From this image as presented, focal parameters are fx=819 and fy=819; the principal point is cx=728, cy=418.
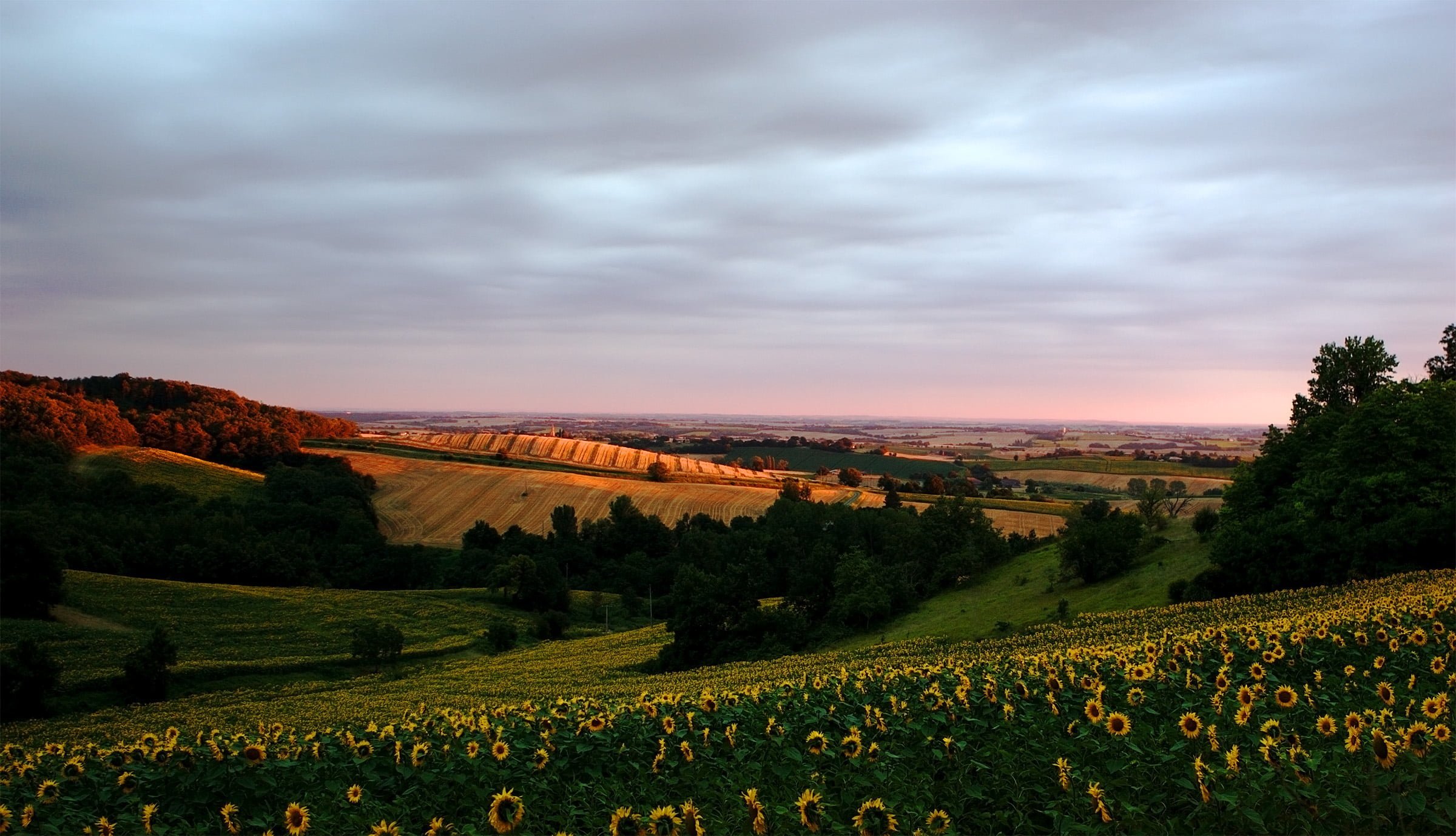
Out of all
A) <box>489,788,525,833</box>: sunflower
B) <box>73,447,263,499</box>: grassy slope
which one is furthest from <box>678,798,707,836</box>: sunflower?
<box>73,447,263,499</box>: grassy slope

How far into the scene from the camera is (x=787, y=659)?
112 feet

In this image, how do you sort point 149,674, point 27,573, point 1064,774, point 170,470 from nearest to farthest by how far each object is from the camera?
1. point 1064,774
2. point 149,674
3. point 27,573
4. point 170,470

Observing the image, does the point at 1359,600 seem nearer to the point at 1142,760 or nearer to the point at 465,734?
the point at 1142,760

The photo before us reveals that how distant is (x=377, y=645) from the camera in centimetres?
4681

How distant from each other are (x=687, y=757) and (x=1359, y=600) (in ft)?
55.1

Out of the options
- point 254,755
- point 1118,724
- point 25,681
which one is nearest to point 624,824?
point 1118,724

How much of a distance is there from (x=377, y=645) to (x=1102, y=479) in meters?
96.1

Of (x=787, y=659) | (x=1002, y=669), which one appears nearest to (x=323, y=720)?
(x=787, y=659)

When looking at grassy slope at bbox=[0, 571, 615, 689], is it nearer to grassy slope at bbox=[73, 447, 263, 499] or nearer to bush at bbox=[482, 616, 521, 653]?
bush at bbox=[482, 616, 521, 653]

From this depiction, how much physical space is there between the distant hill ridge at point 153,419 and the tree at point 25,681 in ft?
231

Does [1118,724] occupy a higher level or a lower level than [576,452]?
higher

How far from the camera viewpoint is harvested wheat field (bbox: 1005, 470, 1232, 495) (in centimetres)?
9438

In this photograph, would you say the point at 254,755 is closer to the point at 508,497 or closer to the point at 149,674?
the point at 149,674

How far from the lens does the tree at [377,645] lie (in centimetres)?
4666
